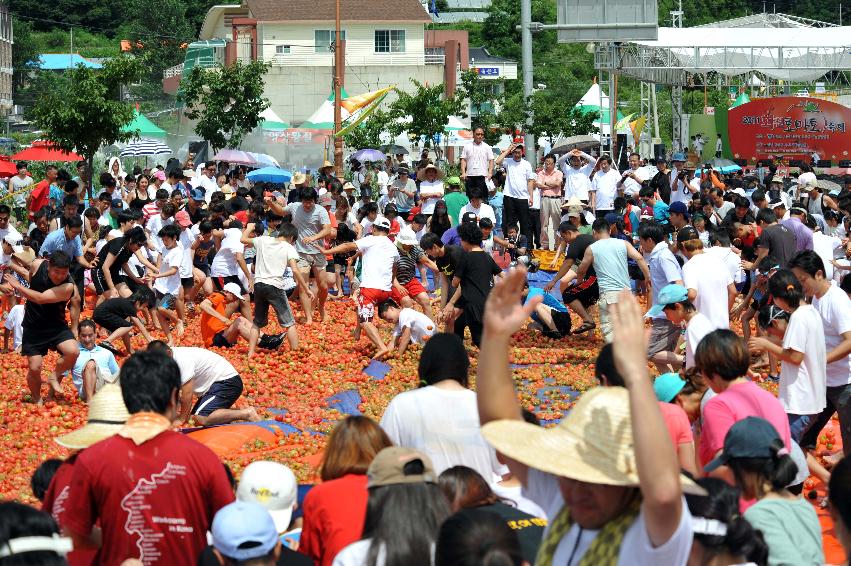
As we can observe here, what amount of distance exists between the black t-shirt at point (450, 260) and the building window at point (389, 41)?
53.7 metres

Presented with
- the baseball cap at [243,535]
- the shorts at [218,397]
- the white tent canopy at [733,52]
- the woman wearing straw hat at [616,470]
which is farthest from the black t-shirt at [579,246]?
the white tent canopy at [733,52]

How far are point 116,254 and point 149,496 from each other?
40.1 feet

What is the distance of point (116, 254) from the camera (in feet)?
54.8

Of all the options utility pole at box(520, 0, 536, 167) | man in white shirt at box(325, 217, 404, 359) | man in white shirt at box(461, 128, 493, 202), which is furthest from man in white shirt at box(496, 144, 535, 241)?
utility pole at box(520, 0, 536, 167)

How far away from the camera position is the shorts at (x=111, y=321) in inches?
569

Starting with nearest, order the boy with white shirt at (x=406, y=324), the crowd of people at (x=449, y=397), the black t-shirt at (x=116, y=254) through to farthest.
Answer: the crowd of people at (x=449, y=397) < the boy with white shirt at (x=406, y=324) < the black t-shirt at (x=116, y=254)

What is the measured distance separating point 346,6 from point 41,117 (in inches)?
1687

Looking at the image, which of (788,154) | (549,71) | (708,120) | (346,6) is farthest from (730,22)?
(549,71)

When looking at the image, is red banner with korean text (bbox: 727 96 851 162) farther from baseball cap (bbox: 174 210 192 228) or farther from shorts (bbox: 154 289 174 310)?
shorts (bbox: 154 289 174 310)

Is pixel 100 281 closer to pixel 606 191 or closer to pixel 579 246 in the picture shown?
pixel 579 246

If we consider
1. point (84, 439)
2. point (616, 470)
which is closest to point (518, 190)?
point (84, 439)

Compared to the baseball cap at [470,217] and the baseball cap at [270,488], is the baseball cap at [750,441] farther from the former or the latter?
the baseball cap at [470,217]

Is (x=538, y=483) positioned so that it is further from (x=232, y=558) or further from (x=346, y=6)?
(x=346, y=6)

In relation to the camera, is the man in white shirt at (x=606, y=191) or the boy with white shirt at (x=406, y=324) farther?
the man in white shirt at (x=606, y=191)
